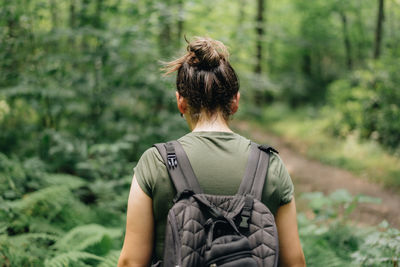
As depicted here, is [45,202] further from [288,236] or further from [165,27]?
[165,27]

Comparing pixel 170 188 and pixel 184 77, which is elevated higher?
pixel 184 77

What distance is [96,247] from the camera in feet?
11.5

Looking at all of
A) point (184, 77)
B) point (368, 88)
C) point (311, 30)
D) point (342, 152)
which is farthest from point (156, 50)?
point (311, 30)

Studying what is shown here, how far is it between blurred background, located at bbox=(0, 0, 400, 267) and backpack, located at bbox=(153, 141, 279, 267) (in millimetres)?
1296

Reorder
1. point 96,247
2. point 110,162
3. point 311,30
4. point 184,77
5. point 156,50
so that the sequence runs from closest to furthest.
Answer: point 184,77 < point 96,247 < point 110,162 < point 156,50 < point 311,30

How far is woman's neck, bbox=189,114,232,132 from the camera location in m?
1.74

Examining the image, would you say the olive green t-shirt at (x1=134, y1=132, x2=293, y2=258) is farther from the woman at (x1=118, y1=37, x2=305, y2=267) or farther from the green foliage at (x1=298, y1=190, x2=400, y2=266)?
the green foliage at (x1=298, y1=190, x2=400, y2=266)

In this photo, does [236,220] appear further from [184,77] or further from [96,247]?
[96,247]

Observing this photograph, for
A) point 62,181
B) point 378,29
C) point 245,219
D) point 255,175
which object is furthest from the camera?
point 378,29

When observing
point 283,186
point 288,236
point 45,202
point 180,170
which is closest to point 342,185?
point 45,202

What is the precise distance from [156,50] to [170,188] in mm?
4806

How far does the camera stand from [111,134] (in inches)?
249

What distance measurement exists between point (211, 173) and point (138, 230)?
1.65 feet

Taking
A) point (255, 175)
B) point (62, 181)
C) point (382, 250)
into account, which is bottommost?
point (382, 250)
